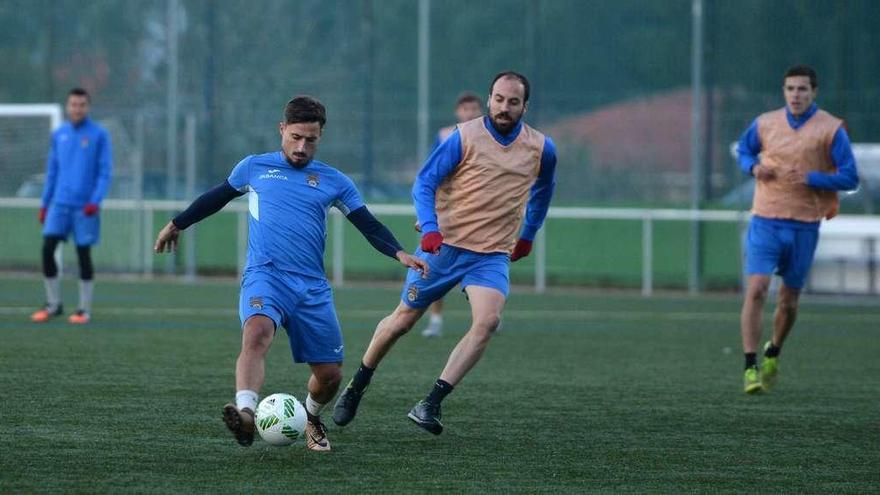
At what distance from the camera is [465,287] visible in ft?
28.1

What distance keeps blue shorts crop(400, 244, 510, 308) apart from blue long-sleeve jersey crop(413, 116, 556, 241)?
0.28 meters

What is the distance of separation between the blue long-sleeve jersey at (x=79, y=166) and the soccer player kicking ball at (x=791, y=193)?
268 inches

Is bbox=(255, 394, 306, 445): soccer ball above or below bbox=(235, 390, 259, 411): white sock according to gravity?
below

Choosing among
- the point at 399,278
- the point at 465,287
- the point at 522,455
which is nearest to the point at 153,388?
the point at 465,287

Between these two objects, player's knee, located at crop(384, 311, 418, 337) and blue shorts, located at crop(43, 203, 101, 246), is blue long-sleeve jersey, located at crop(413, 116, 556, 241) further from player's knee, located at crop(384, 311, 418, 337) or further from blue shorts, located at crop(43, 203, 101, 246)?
blue shorts, located at crop(43, 203, 101, 246)

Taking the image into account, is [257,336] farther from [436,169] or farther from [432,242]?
[436,169]

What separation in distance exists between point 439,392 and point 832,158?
4061 millimetres

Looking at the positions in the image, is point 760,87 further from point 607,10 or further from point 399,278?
point 399,278

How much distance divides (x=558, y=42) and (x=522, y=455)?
1737cm

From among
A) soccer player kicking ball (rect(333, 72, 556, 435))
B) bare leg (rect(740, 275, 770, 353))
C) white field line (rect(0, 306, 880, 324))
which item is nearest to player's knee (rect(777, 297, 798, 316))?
bare leg (rect(740, 275, 770, 353))

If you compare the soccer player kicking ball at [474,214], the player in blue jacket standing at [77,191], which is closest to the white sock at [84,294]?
the player in blue jacket standing at [77,191]

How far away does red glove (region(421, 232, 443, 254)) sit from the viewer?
8.13 m

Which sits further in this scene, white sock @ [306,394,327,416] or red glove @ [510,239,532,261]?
red glove @ [510,239,532,261]

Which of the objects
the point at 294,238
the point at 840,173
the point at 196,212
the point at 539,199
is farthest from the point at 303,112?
the point at 840,173
